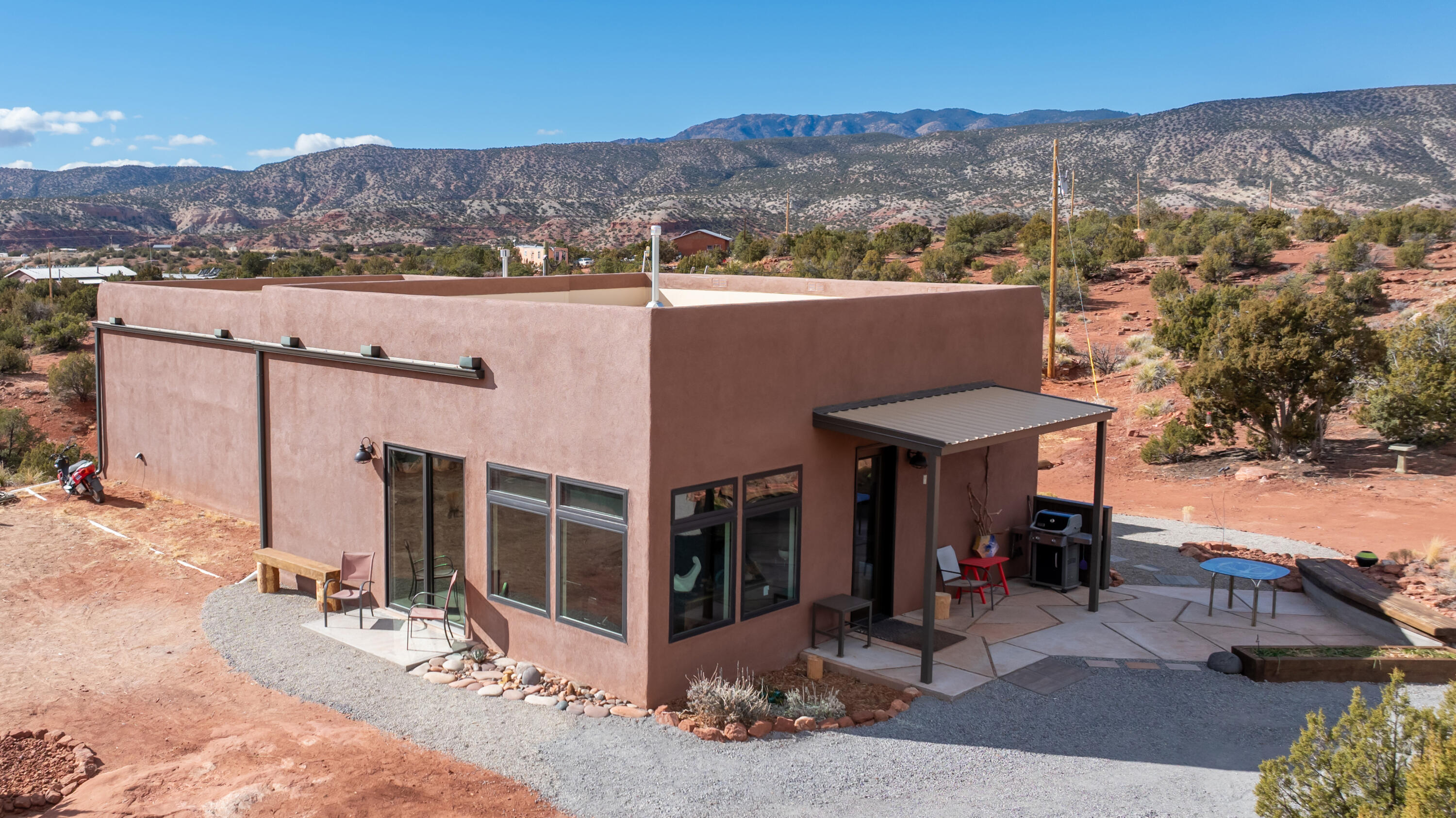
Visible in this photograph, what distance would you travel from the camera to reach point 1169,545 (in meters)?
15.1

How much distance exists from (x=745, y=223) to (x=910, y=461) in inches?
2502

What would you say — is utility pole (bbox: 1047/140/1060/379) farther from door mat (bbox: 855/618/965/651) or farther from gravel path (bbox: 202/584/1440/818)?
gravel path (bbox: 202/584/1440/818)

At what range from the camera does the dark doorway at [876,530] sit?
36.0 ft

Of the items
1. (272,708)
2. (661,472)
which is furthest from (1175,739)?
(272,708)

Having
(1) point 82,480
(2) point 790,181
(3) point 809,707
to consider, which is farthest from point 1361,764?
(2) point 790,181

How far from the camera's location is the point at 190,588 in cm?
1251

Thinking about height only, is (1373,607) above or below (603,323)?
below

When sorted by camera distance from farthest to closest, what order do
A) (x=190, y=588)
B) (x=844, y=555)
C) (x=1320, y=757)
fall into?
1. (x=190, y=588)
2. (x=844, y=555)
3. (x=1320, y=757)

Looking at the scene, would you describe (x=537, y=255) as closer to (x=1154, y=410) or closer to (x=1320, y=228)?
(x=1320, y=228)

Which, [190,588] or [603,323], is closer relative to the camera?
[603,323]

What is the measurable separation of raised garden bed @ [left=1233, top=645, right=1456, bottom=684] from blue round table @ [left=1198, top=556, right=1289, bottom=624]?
1260mm

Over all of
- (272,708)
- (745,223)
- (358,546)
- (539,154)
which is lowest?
(272,708)

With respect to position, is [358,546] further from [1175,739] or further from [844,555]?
[1175,739]

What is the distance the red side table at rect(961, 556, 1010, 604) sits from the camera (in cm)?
1175
